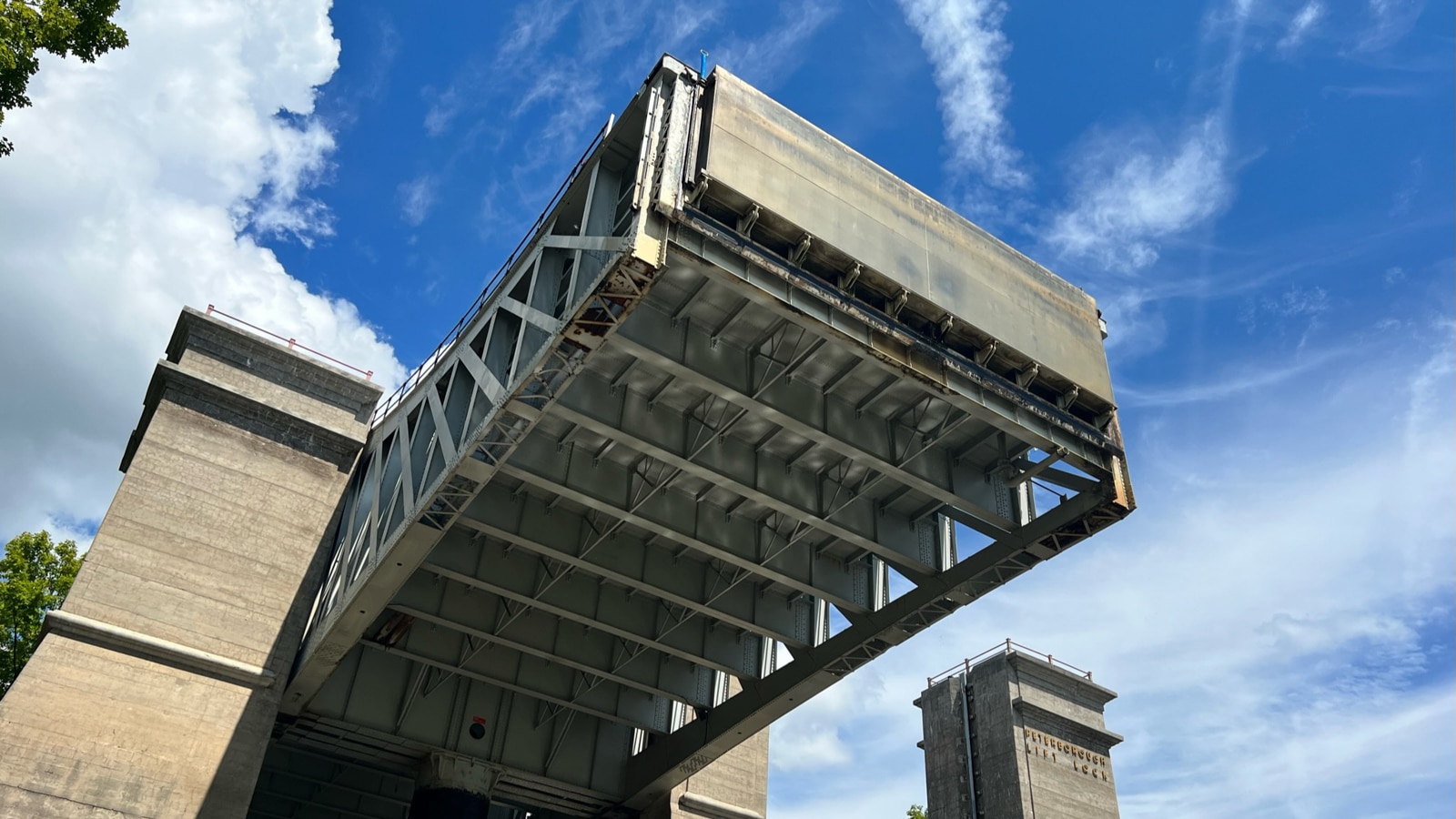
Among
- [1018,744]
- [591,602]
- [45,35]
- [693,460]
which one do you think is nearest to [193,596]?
[591,602]

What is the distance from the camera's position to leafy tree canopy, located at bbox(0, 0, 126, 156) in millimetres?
12094

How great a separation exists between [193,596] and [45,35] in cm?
1383

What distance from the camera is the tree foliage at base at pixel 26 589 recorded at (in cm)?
2836

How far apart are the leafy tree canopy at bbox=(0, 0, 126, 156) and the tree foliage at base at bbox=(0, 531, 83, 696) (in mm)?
19938

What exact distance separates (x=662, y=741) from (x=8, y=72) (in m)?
21.4

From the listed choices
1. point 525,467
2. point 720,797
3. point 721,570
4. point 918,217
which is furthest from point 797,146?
point 720,797

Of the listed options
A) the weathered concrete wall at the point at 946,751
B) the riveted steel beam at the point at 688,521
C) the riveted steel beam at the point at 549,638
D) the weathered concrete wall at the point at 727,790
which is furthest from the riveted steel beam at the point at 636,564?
the weathered concrete wall at the point at 946,751

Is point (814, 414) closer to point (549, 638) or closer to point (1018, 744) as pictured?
point (549, 638)

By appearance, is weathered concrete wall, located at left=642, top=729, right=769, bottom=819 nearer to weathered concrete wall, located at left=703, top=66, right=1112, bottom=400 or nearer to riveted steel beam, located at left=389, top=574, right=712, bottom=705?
riveted steel beam, located at left=389, top=574, right=712, bottom=705

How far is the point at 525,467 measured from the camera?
65.8 feet

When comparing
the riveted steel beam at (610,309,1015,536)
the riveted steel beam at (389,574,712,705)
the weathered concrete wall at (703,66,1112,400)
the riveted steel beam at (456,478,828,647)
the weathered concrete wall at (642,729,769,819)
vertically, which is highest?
the weathered concrete wall at (703,66,1112,400)

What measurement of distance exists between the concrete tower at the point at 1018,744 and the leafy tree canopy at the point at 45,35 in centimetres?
3573

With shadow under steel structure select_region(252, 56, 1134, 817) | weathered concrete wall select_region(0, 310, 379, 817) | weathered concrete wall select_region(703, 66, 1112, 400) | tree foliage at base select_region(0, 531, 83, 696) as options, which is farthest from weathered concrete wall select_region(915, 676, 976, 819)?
tree foliage at base select_region(0, 531, 83, 696)

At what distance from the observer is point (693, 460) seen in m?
20.0
